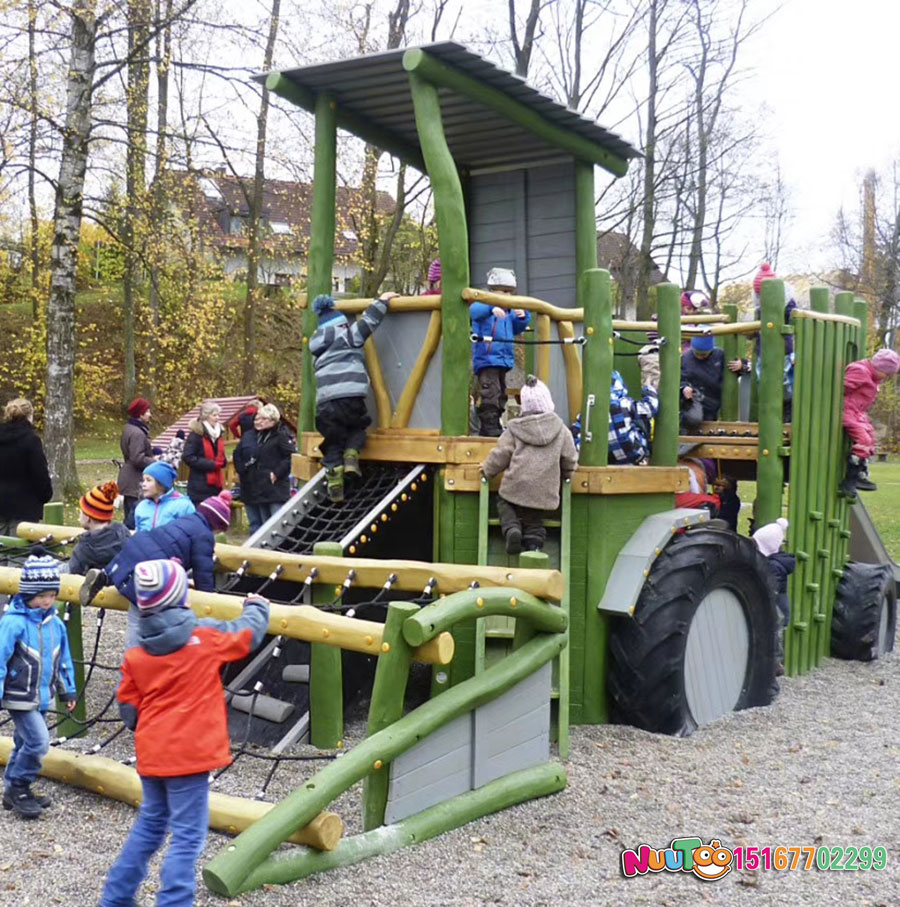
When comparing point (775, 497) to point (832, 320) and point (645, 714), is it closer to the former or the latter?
point (832, 320)

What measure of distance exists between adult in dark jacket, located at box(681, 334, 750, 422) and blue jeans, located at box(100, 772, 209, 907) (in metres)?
6.43

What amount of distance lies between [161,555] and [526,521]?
201cm

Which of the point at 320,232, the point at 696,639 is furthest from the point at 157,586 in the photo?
the point at 320,232

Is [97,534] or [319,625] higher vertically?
[97,534]

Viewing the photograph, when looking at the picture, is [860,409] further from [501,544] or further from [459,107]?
[459,107]

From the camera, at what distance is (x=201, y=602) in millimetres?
5117

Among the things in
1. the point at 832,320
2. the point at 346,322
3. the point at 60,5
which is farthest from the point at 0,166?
the point at 832,320

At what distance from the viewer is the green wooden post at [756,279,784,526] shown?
759 centimetres

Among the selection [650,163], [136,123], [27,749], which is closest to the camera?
[27,749]

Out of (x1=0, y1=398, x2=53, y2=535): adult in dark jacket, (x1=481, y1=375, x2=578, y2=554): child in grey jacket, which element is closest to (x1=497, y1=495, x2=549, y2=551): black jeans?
(x1=481, y1=375, x2=578, y2=554): child in grey jacket

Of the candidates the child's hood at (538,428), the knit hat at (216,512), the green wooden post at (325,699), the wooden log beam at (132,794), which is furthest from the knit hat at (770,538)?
the wooden log beam at (132,794)

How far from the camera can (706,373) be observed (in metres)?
9.25

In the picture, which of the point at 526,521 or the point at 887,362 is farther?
the point at 887,362

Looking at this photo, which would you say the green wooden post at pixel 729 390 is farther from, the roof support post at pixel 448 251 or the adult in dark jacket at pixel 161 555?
the adult in dark jacket at pixel 161 555
